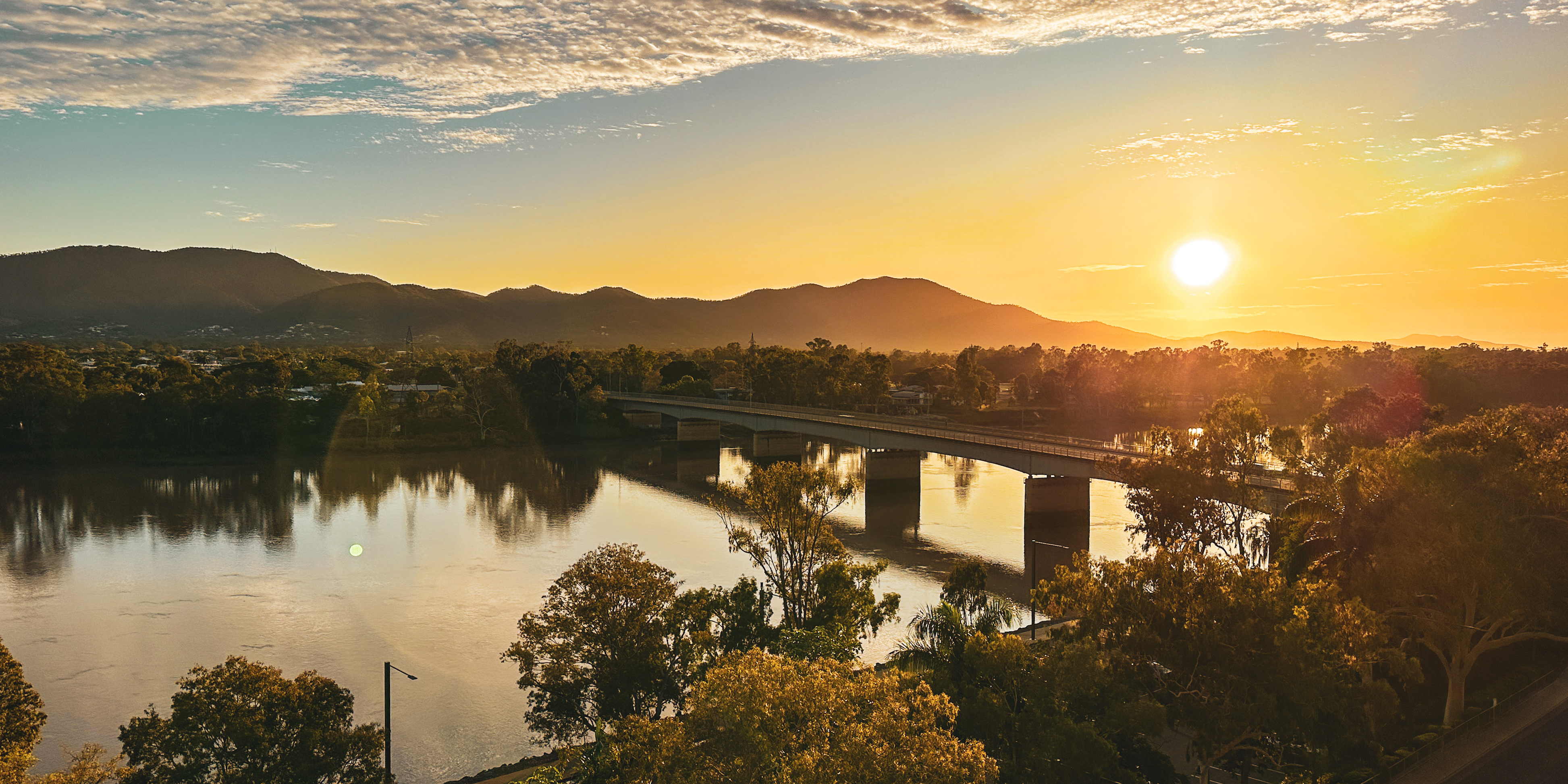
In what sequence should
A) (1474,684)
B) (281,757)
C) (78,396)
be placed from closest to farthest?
(281,757), (1474,684), (78,396)

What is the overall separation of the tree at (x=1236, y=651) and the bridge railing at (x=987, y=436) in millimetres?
27426

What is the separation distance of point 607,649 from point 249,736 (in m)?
7.27

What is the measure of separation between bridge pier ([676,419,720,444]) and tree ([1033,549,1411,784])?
8454cm

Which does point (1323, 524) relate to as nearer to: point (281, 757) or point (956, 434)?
point (281, 757)

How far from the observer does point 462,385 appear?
103875 mm

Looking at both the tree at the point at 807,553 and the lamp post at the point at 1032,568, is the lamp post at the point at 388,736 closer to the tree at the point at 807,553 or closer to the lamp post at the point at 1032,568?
the tree at the point at 807,553

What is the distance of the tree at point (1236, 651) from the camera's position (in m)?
16.9

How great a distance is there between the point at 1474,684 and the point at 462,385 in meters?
95.6

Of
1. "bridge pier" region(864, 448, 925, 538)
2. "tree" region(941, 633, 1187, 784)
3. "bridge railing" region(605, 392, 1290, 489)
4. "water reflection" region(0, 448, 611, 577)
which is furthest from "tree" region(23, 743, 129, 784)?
"bridge pier" region(864, 448, 925, 538)

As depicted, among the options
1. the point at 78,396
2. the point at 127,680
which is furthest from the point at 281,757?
the point at 78,396

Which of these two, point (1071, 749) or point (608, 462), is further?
point (608, 462)

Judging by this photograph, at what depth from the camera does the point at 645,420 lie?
378ft

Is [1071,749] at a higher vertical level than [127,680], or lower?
higher

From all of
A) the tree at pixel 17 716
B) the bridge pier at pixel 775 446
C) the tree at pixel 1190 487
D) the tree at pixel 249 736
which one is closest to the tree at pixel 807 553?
the tree at pixel 1190 487
